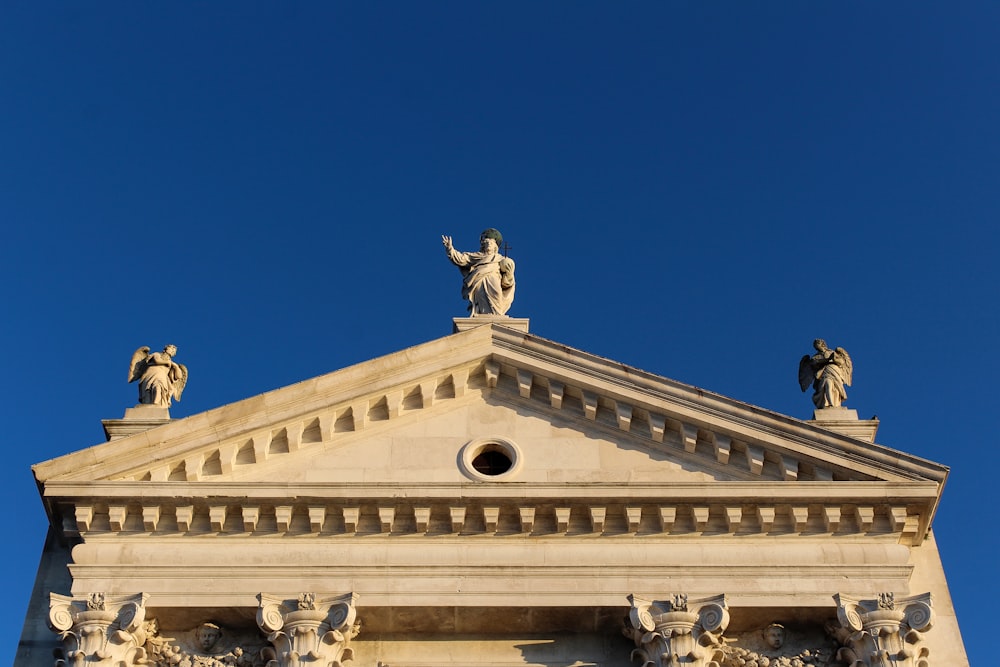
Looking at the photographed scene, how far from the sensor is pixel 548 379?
84.7 ft

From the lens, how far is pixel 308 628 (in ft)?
74.4

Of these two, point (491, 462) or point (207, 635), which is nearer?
point (207, 635)

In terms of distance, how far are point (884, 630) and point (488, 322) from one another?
29.0 feet

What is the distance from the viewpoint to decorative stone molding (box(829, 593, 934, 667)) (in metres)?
22.5

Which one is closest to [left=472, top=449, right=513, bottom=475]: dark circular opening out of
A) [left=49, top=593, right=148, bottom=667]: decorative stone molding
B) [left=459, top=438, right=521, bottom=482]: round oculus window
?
[left=459, top=438, right=521, bottom=482]: round oculus window

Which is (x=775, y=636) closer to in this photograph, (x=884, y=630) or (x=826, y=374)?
(x=884, y=630)

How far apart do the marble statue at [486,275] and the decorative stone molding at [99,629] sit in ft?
28.1

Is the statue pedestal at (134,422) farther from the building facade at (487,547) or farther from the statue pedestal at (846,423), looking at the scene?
the statue pedestal at (846,423)

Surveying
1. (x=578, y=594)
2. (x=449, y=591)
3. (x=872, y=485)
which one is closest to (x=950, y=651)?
(x=872, y=485)

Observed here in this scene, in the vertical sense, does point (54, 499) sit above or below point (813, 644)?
above

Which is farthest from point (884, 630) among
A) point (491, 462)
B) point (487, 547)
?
point (491, 462)

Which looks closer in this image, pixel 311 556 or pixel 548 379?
pixel 311 556

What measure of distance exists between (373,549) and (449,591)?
147 cm

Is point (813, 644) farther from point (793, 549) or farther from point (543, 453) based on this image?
point (543, 453)
